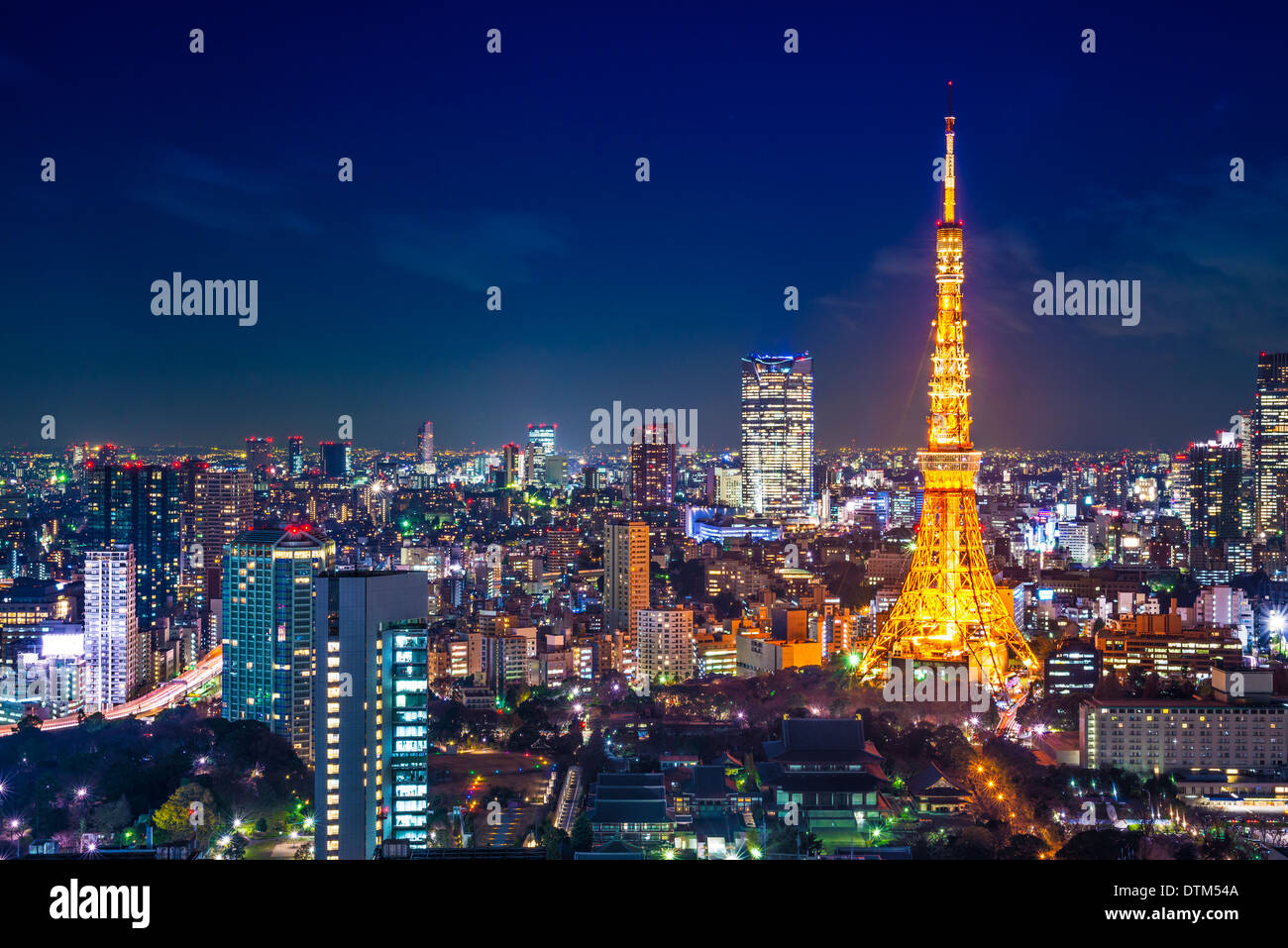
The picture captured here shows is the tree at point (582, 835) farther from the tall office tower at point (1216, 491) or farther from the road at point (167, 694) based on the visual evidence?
the tall office tower at point (1216, 491)

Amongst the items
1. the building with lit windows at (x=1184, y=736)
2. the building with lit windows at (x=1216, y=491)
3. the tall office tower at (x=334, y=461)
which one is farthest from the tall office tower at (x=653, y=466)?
the building with lit windows at (x=1184, y=736)

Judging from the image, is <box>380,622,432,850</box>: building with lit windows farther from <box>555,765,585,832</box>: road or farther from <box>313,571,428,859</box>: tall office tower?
<box>555,765,585,832</box>: road

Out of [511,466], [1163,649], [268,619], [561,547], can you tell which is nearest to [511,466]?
[511,466]

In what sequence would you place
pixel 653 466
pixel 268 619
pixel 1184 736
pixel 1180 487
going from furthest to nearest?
1. pixel 653 466
2. pixel 1180 487
3. pixel 268 619
4. pixel 1184 736

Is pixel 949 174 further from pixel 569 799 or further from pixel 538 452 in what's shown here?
pixel 538 452

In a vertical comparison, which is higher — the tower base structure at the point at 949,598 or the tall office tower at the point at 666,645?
the tower base structure at the point at 949,598

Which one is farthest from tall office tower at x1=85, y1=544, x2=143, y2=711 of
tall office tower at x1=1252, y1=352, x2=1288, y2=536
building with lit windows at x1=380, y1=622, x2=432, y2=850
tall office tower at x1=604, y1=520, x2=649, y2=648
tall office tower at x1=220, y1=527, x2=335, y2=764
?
tall office tower at x1=1252, y1=352, x2=1288, y2=536

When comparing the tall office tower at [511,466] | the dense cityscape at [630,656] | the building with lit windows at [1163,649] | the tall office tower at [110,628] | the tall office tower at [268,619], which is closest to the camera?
the dense cityscape at [630,656]
